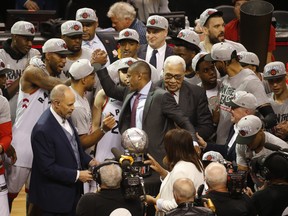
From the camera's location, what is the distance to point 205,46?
1033 centimetres

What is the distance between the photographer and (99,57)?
980cm

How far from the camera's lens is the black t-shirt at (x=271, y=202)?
7.37m

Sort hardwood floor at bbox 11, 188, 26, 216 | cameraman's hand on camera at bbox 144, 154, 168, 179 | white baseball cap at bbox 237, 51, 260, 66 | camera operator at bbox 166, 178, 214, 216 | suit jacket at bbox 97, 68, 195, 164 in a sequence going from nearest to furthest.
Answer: camera operator at bbox 166, 178, 214, 216 → cameraman's hand on camera at bbox 144, 154, 168, 179 → suit jacket at bbox 97, 68, 195, 164 → white baseball cap at bbox 237, 51, 260, 66 → hardwood floor at bbox 11, 188, 26, 216

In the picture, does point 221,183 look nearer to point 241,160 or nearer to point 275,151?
point 275,151

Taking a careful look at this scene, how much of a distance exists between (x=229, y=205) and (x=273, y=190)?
34 cm

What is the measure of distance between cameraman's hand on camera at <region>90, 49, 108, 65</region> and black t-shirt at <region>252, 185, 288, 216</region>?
9.37 feet

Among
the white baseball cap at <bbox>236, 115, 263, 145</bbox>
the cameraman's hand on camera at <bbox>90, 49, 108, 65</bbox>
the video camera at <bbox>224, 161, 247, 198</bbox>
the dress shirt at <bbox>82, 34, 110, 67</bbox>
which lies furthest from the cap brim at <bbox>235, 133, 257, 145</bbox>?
the dress shirt at <bbox>82, 34, 110, 67</bbox>

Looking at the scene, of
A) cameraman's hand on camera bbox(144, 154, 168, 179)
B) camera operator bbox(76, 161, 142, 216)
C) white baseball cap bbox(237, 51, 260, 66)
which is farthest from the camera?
white baseball cap bbox(237, 51, 260, 66)

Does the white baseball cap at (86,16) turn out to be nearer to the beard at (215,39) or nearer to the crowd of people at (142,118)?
the crowd of people at (142,118)

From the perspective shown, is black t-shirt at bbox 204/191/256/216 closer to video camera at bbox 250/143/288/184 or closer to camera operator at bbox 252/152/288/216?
camera operator at bbox 252/152/288/216

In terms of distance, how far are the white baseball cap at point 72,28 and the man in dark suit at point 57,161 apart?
62.3 inches

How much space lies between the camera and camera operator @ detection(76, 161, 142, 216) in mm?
7242

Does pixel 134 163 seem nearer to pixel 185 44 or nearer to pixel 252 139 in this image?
pixel 252 139

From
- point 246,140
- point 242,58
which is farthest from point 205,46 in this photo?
point 246,140
